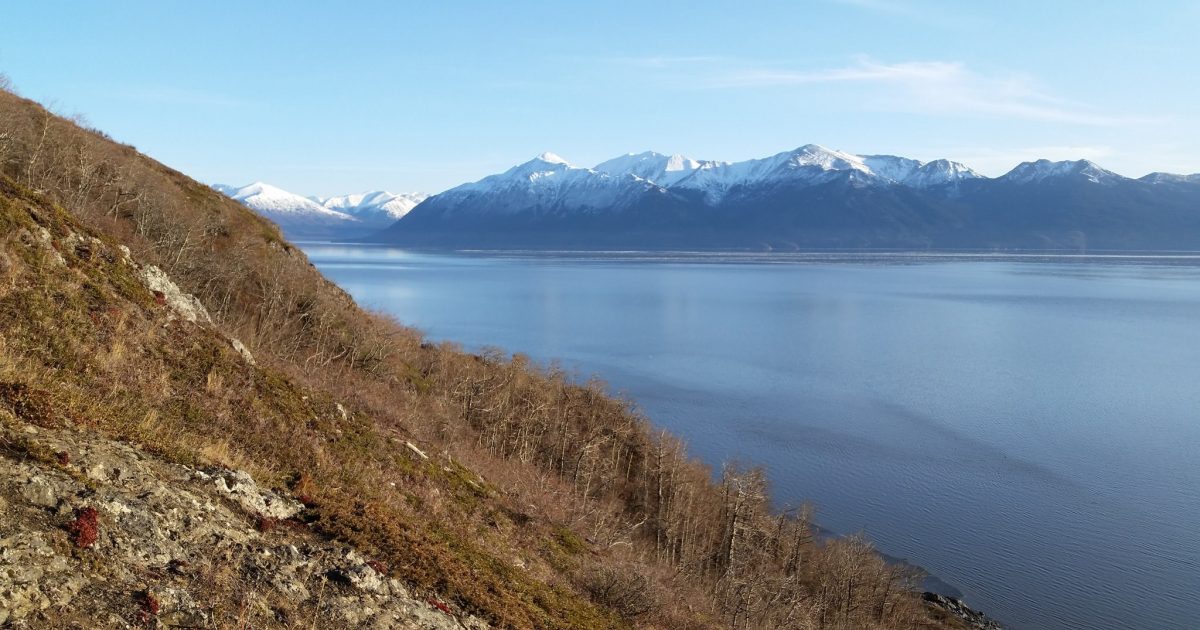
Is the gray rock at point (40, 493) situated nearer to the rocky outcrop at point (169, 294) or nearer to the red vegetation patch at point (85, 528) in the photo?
the red vegetation patch at point (85, 528)

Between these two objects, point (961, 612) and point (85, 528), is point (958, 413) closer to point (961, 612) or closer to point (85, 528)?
point (961, 612)

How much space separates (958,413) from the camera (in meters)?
53.3

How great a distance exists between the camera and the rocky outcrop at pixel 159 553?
240 inches

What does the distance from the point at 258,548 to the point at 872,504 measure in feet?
119

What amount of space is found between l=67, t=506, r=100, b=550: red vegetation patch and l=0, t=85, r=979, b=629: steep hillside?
0.7 inches

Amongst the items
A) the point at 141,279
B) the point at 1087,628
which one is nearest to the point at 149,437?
the point at 141,279

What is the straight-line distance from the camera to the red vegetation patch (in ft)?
21.3

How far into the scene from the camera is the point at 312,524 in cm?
891

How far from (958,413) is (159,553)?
55598 millimetres

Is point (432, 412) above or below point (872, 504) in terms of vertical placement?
above

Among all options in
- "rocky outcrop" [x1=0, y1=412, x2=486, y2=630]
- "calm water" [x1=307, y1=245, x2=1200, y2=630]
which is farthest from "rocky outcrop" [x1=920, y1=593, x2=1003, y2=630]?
"rocky outcrop" [x1=0, y1=412, x2=486, y2=630]

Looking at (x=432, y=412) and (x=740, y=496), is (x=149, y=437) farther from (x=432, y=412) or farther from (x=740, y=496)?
(x=740, y=496)

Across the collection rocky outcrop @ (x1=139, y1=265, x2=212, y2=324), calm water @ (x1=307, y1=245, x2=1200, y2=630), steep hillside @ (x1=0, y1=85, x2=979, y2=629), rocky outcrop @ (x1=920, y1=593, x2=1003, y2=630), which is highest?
rocky outcrop @ (x1=139, y1=265, x2=212, y2=324)

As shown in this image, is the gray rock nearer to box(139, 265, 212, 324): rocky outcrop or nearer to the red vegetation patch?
the red vegetation patch
